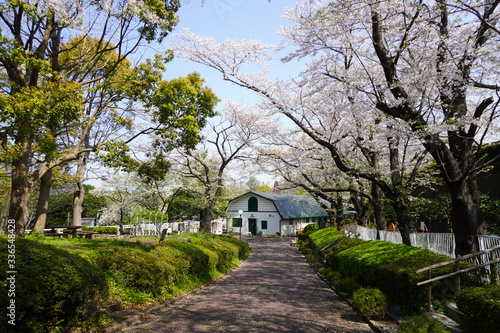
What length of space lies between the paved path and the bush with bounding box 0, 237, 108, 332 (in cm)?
124

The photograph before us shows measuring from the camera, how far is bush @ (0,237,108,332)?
440 cm

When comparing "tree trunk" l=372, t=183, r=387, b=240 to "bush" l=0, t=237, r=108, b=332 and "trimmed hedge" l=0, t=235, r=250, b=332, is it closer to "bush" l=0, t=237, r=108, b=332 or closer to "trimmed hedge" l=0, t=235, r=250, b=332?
"trimmed hedge" l=0, t=235, r=250, b=332

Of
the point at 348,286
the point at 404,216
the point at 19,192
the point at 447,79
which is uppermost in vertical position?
the point at 447,79

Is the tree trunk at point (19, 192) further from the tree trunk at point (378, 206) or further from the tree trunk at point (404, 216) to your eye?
the tree trunk at point (378, 206)

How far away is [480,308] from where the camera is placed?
4.75m

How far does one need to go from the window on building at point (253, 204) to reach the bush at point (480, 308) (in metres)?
36.8

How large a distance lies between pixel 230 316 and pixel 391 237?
33.5 feet

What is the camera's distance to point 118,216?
1409 inches

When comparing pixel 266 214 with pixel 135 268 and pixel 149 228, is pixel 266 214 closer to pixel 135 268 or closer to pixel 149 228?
pixel 149 228

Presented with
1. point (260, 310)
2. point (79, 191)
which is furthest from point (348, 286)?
point (79, 191)

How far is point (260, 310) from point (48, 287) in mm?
4950

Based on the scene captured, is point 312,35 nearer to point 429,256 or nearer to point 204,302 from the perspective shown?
point 429,256

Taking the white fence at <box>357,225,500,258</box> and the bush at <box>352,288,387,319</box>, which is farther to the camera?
the white fence at <box>357,225,500,258</box>

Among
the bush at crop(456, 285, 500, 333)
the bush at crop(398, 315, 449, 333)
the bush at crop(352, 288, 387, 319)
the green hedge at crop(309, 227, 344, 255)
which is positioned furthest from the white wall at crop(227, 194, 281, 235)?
the bush at crop(456, 285, 500, 333)
